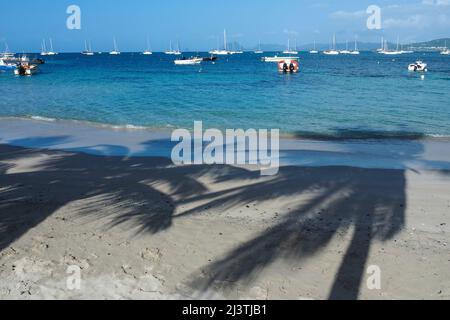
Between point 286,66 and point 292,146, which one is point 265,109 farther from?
point 286,66

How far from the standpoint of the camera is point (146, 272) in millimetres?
6270

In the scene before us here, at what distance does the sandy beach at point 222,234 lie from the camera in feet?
19.5

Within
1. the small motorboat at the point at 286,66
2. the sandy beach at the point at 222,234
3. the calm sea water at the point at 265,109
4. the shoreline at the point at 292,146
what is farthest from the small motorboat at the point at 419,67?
the sandy beach at the point at 222,234

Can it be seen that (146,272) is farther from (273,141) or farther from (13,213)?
(273,141)

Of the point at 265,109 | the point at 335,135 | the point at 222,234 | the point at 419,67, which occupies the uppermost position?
the point at 419,67


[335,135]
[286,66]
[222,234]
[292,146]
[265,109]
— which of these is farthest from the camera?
[286,66]

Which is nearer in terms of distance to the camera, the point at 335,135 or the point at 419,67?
the point at 335,135

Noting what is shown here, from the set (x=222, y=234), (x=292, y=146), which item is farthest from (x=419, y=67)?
(x=222, y=234)

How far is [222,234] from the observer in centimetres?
765

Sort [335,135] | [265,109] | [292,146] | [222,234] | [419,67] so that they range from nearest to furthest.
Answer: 1. [222,234]
2. [292,146]
3. [335,135]
4. [265,109]
5. [419,67]

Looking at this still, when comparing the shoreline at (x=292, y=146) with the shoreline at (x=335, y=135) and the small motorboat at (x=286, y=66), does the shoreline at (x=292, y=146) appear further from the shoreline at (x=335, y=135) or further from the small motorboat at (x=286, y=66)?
the small motorboat at (x=286, y=66)

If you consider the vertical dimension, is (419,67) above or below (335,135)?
above

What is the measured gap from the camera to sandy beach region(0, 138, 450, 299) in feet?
19.5

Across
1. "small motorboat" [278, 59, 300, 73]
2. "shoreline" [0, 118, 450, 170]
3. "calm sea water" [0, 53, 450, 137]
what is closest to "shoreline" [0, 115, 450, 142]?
"calm sea water" [0, 53, 450, 137]
